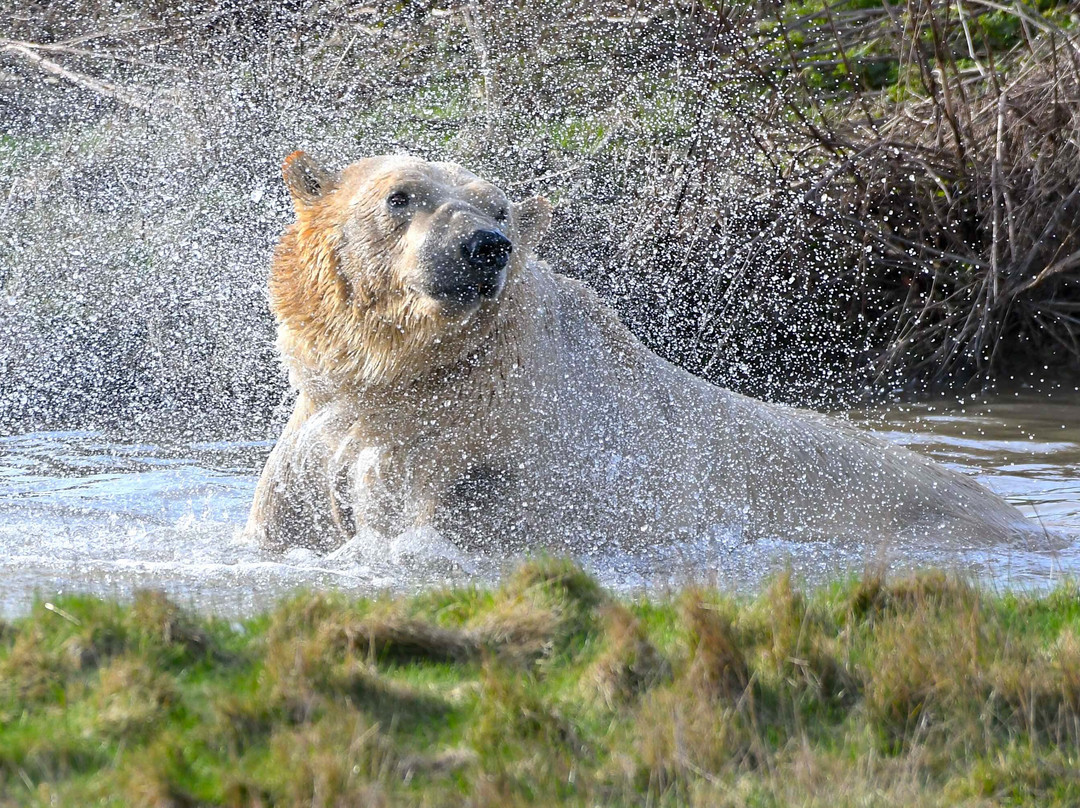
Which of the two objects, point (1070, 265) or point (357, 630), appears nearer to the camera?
point (357, 630)

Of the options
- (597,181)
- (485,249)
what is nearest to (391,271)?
(485,249)

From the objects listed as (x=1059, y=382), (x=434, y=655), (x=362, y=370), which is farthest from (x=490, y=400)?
(x=1059, y=382)

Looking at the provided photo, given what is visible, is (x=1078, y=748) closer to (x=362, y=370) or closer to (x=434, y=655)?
(x=434, y=655)

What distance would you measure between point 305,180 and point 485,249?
3.15 feet

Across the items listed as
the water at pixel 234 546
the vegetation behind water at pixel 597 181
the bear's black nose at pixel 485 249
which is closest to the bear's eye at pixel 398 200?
the bear's black nose at pixel 485 249

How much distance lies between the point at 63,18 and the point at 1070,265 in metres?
7.58

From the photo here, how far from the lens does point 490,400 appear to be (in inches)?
181

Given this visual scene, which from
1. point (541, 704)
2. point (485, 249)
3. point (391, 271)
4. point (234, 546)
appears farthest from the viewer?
point (234, 546)

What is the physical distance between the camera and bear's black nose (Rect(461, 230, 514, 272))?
4285 millimetres

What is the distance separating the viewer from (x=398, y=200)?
4574 millimetres

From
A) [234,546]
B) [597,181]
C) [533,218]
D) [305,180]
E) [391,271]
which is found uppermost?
[597,181]

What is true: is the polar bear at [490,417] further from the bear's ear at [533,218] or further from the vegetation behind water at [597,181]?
the vegetation behind water at [597,181]

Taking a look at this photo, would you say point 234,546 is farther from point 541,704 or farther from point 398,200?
point 541,704

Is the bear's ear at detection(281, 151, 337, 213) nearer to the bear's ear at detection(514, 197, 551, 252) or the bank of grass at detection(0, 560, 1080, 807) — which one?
the bear's ear at detection(514, 197, 551, 252)
